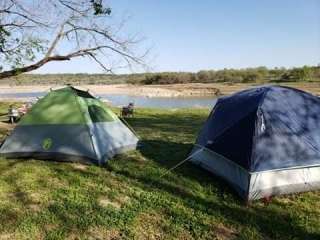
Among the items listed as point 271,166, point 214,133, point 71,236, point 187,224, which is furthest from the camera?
point 214,133

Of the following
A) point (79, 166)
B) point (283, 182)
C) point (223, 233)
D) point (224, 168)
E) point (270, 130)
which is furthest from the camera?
point (79, 166)

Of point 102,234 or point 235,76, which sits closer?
point 102,234

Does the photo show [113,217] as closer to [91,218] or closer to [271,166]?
[91,218]

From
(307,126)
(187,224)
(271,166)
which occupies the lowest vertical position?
(187,224)

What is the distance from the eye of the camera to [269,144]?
6.37 m

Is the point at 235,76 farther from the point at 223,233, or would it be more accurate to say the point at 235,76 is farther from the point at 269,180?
the point at 223,233

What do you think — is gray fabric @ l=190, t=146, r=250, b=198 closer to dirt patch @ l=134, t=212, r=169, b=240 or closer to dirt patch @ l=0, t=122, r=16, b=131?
dirt patch @ l=134, t=212, r=169, b=240

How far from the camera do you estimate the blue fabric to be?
632 centimetres

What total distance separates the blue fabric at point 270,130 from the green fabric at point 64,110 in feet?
9.07

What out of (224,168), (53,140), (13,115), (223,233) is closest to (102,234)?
(223,233)

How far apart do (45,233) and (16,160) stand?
12.3 ft

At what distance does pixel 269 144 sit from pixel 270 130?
26cm

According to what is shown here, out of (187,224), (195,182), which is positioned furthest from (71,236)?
(195,182)

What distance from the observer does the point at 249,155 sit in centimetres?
631
